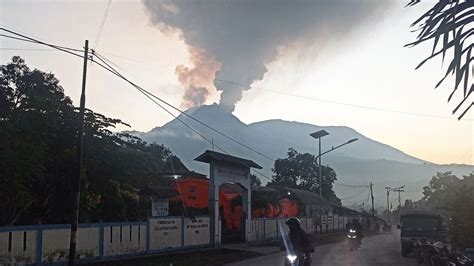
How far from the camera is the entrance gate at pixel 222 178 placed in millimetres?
33500

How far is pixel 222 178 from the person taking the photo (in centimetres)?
3497

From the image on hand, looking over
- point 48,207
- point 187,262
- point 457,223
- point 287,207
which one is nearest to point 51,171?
point 48,207

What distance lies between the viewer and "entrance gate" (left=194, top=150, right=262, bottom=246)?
110 ft

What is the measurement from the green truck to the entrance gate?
10.0 m

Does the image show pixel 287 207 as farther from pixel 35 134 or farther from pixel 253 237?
pixel 35 134

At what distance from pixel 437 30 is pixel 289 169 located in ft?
300

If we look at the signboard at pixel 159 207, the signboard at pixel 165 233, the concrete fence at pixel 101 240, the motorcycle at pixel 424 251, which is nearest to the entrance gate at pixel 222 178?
the concrete fence at pixel 101 240

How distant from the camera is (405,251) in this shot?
94.9 feet

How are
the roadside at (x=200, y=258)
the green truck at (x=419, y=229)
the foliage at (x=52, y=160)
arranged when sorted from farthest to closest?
1. the green truck at (x=419, y=229)
2. the roadside at (x=200, y=258)
3. the foliage at (x=52, y=160)

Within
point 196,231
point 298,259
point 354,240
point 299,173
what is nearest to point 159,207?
point 196,231

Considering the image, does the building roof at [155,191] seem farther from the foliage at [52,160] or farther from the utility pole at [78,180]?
the utility pole at [78,180]

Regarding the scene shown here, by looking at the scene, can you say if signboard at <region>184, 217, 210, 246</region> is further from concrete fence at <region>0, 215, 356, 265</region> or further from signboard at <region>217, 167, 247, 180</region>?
signboard at <region>217, 167, 247, 180</region>

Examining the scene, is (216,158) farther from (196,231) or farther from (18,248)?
(18,248)

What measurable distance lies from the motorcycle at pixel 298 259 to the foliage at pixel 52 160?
11740mm
